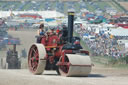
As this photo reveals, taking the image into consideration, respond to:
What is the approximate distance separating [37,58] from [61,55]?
1.03m

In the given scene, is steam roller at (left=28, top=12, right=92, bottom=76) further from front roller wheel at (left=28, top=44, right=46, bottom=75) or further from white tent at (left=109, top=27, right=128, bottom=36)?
white tent at (left=109, top=27, right=128, bottom=36)

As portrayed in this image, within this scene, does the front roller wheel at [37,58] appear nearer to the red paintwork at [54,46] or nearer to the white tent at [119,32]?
the red paintwork at [54,46]

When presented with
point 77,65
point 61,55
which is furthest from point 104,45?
point 77,65

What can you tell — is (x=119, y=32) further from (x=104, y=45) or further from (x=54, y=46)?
(x=54, y=46)

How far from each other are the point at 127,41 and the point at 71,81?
22.0m

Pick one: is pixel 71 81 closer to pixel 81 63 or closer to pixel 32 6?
pixel 81 63

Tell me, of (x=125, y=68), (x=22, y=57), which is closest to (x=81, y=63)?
(x=125, y=68)

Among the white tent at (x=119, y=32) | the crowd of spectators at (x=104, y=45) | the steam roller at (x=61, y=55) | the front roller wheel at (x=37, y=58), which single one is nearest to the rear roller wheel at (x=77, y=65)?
the steam roller at (x=61, y=55)

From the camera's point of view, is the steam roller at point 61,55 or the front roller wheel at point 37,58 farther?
the front roller wheel at point 37,58

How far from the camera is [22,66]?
27156 millimetres

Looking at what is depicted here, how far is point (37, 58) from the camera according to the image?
19000 mm

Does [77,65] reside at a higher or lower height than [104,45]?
higher

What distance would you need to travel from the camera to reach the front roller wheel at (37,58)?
18547 millimetres

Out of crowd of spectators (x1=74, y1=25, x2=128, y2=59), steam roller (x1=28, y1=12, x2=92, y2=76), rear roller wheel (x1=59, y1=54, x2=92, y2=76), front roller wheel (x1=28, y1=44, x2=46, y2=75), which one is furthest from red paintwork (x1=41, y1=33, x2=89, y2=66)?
crowd of spectators (x1=74, y1=25, x2=128, y2=59)
